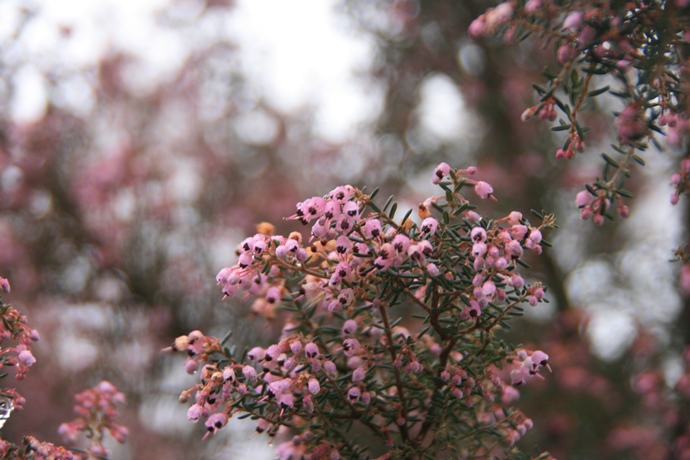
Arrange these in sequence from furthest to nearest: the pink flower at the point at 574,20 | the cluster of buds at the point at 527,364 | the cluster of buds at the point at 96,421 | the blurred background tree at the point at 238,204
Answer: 1. the blurred background tree at the point at 238,204
2. the cluster of buds at the point at 96,421
3. the cluster of buds at the point at 527,364
4. the pink flower at the point at 574,20

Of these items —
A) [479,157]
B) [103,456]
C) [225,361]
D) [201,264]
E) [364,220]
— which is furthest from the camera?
→ [479,157]

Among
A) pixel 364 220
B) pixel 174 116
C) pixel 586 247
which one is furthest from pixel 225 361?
pixel 174 116

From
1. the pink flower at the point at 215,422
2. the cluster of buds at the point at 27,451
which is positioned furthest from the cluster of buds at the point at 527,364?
the cluster of buds at the point at 27,451

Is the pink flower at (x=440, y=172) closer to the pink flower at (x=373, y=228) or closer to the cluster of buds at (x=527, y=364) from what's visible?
the pink flower at (x=373, y=228)

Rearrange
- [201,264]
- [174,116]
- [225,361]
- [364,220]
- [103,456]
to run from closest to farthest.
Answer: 1. [364,220]
2. [225,361]
3. [103,456]
4. [201,264]
5. [174,116]

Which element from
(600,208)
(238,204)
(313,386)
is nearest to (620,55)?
(600,208)

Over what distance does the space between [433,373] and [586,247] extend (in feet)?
10.5

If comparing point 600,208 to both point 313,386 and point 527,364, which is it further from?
point 313,386

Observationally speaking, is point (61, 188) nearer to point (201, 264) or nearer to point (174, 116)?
point (201, 264)

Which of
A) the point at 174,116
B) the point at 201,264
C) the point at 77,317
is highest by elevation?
the point at 174,116

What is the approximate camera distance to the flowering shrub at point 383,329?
132cm

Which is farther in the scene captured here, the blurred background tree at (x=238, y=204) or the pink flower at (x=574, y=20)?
the blurred background tree at (x=238, y=204)

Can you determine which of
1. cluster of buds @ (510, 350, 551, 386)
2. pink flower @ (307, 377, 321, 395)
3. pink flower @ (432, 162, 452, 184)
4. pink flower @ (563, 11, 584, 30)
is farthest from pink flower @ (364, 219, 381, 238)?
pink flower @ (563, 11, 584, 30)

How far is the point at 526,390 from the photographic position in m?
3.85
